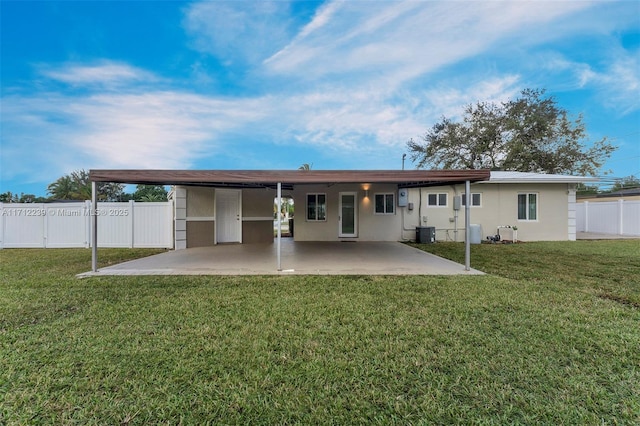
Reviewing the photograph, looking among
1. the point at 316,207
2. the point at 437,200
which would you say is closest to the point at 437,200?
the point at 437,200

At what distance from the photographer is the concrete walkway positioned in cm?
604

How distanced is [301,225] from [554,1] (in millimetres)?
12626

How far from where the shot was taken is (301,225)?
38.4 ft

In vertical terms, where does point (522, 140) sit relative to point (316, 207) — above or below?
above

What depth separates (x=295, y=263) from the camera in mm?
7016

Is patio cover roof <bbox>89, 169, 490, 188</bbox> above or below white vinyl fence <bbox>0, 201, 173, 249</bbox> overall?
above

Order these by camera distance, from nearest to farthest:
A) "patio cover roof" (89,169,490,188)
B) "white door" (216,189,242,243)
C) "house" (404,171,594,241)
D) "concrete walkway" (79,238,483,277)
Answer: "patio cover roof" (89,169,490,188), "concrete walkway" (79,238,483,277), "white door" (216,189,242,243), "house" (404,171,594,241)

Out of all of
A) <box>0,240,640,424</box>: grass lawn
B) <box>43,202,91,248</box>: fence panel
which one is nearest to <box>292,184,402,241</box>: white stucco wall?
<box>0,240,640,424</box>: grass lawn

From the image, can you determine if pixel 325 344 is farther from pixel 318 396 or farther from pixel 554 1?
pixel 554 1

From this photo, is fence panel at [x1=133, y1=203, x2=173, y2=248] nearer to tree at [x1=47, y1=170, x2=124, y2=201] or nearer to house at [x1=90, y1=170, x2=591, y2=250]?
house at [x1=90, y1=170, x2=591, y2=250]

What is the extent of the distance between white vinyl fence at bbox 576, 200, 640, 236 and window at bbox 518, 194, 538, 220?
6014mm

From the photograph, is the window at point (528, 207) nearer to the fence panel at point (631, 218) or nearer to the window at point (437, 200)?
the window at point (437, 200)

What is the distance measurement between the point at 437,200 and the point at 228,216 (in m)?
8.75

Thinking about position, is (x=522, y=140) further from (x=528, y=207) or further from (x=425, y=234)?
(x=425, y=234)
